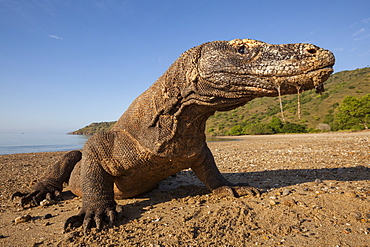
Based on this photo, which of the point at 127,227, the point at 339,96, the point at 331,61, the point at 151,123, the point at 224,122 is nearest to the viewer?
the point at 331,61

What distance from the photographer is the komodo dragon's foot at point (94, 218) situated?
306cm

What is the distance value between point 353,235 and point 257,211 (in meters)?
1.17

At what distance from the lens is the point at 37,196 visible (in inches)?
183

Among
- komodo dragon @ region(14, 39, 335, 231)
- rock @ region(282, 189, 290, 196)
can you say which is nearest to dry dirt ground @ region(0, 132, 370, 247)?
rock @ region(282, 189, 290, 196)

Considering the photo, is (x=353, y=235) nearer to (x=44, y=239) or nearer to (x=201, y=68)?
(x=201, y=68)

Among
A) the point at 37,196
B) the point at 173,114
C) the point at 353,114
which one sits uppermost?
the point at 173,114

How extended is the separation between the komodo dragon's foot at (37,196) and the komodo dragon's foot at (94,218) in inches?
76.8

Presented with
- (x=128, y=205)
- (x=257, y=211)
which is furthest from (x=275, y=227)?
(x=128, y=205)

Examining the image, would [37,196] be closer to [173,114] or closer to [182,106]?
[173,114]

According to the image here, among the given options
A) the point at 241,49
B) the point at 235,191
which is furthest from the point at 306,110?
the point at 241,49

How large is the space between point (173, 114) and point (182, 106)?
6.9 inches

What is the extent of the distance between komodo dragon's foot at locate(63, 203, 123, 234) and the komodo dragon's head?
208cm

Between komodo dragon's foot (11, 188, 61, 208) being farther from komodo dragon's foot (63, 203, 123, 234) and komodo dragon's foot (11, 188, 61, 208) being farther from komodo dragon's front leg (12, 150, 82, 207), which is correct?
komodo dragon's foot (63, 203, 123, 234)

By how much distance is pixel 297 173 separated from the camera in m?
6.01
